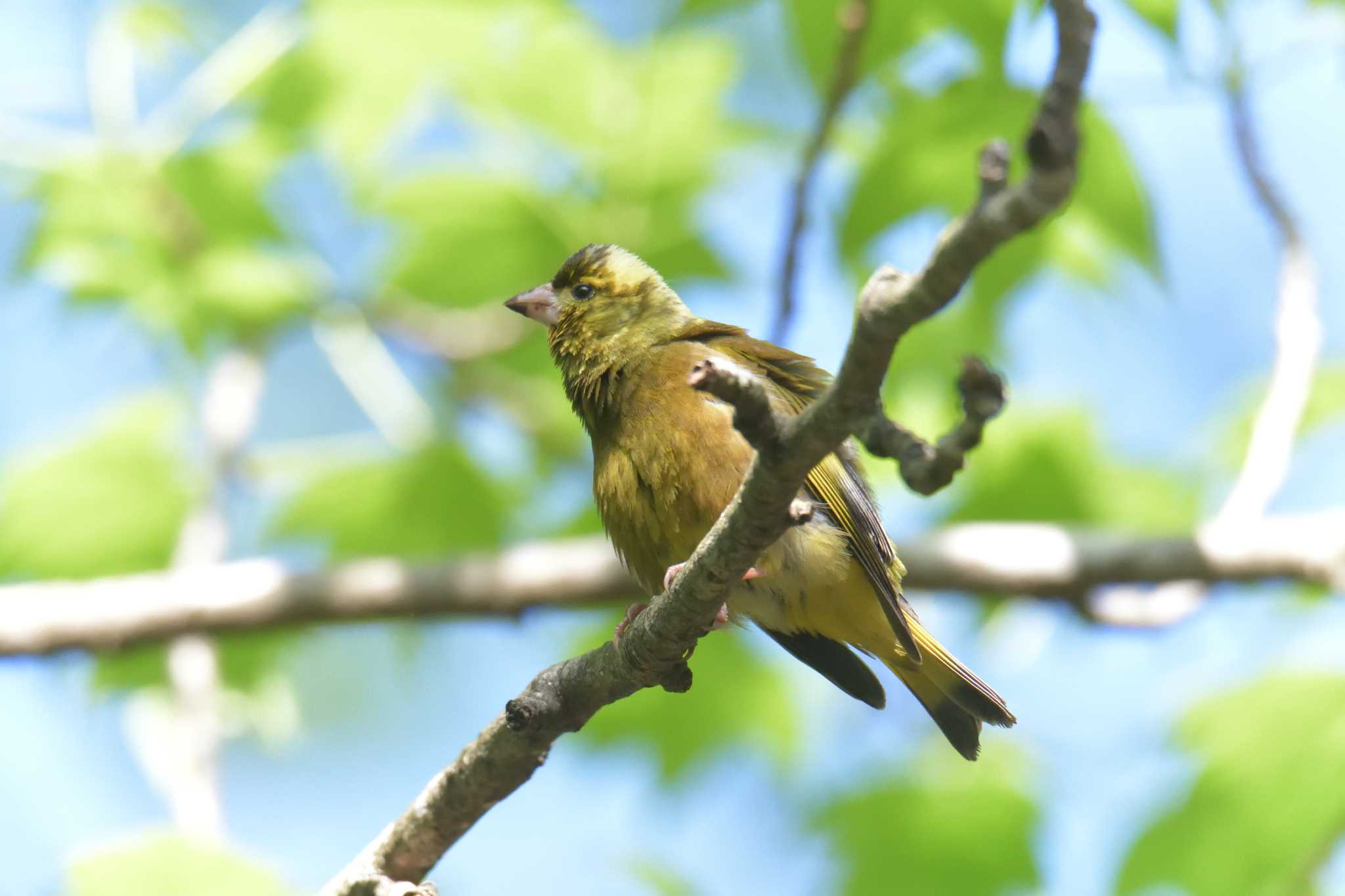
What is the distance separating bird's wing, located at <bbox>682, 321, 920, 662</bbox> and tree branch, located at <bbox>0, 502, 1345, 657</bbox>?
1328 millimetres

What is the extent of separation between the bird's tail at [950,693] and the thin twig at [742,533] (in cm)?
107

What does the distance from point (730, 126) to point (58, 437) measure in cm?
349

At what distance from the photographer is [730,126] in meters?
6.49

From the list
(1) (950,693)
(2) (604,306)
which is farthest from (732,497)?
(2) (604,306)

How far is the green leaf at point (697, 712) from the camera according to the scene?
21.8 ft

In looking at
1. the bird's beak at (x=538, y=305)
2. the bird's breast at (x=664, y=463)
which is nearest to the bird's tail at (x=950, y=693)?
the bird's breast at (x=664, y=463)

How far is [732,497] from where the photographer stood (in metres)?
3.79

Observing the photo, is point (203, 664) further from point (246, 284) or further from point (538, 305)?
point (538, 305)

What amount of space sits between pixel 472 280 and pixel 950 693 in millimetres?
3252

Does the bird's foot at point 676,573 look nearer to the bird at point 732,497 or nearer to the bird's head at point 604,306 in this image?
the bird at point 732,497

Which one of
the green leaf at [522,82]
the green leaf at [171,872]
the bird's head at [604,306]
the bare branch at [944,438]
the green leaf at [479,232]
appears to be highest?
the green leaf at [522,82]

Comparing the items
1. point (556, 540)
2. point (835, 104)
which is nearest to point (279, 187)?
point (556, 540)

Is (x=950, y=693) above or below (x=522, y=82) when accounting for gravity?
below

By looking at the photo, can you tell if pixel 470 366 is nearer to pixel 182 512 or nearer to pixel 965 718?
pixel 182 512
